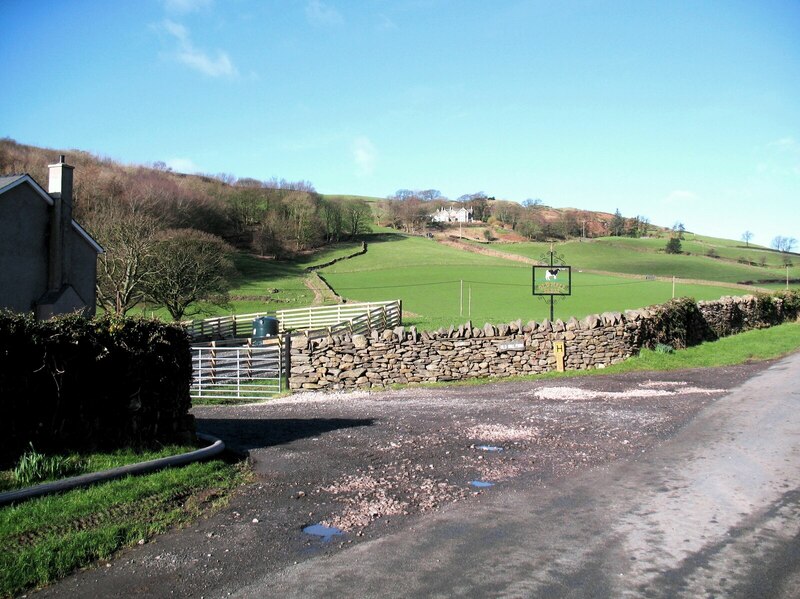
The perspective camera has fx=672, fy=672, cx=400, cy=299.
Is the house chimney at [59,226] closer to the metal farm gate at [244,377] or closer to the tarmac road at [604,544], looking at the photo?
the metal farm gate at [244,377]

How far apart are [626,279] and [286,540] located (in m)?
67.8

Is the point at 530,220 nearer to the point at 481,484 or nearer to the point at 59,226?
the point at 59,226

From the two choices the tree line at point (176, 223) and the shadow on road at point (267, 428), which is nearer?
the shadow on road at point (267, 428)

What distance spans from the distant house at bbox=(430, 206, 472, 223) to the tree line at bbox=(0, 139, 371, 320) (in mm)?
26909

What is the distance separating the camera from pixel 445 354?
20141mm

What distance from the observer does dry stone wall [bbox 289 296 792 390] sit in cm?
2012

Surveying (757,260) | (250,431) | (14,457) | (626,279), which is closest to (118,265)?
(250,431)

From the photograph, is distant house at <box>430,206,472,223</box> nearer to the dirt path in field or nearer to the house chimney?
the dirt path in field

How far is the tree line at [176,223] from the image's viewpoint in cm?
4144

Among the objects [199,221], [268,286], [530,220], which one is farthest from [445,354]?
[530,220]

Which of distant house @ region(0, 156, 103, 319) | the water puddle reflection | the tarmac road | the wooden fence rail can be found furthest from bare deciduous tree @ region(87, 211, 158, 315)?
the tarmac road

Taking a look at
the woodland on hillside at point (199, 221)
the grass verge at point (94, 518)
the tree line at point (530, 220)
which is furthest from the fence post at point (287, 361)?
the tree line at point (530, 220)

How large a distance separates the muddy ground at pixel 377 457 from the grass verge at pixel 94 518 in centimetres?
22

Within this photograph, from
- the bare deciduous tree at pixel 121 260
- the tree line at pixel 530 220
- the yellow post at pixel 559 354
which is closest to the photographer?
the yellow post at pixel 559 354
